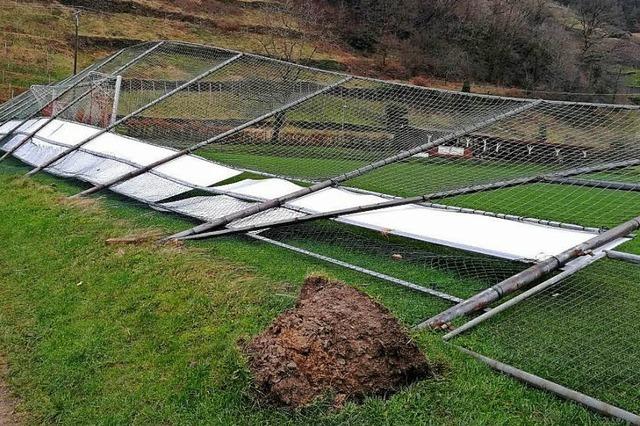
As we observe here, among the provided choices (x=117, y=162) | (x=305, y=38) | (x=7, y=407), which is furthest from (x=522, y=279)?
(x=305, y=38)

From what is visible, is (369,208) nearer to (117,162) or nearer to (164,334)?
(164,334)

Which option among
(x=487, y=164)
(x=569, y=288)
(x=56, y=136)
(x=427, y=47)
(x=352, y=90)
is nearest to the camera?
(x=569, y=288)

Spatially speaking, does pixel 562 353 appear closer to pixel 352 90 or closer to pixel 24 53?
pixel 352 90

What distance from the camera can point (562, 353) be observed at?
387 centimetres

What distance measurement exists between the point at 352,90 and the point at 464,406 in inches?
291

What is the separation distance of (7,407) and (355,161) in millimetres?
7523

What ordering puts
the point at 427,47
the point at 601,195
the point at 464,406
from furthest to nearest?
the point at 427,47 < the point at 601,195 < the point at 464,406

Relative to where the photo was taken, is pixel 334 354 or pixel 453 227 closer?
pixel 334 354

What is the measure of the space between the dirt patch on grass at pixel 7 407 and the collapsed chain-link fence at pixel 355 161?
283 cm

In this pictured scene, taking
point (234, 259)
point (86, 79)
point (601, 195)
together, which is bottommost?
point (601, 195)

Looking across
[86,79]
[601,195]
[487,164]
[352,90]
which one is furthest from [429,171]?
[86,79]

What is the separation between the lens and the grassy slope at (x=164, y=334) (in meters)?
3.18

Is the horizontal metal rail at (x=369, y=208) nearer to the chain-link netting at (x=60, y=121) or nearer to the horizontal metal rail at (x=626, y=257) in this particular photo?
the horizontal metal rail at (x=626, y=257)

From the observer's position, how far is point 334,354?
3.15 m
